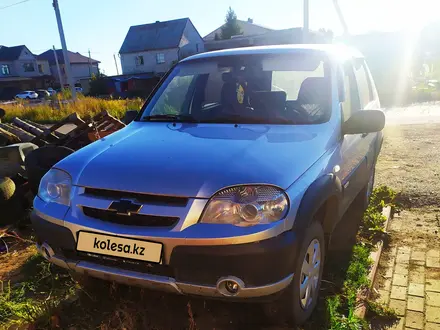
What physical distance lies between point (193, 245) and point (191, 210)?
0.60 feet

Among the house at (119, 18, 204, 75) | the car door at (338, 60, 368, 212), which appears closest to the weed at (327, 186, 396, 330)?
the car door at (338, 60, 368, 212)

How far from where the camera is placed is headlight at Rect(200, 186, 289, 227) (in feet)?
6.93

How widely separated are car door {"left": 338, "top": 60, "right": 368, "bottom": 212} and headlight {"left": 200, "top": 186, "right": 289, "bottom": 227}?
98cm

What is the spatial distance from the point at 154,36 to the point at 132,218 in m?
51.5

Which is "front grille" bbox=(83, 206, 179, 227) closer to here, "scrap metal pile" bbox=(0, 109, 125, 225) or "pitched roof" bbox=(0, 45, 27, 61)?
"scrap metal pile" bbox=(0, 109, 125, 225)

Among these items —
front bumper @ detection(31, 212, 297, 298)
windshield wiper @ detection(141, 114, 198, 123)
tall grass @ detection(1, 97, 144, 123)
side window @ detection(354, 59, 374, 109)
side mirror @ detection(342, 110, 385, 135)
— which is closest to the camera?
front bumper @ detection(31, 212, 297, 298)

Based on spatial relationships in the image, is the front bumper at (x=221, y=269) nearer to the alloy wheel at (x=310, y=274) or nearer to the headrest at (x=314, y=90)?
the alloy wheel at (x=310, y=274)

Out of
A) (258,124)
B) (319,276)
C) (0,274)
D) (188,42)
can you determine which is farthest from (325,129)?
(188,42)

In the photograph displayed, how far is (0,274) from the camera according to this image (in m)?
3.56

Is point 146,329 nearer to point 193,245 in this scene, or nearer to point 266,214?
point 193,245

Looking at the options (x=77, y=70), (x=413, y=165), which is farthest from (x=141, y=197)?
(x=77, y=70)

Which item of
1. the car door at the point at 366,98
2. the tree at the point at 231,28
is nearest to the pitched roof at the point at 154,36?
the tree at the point at 231,28

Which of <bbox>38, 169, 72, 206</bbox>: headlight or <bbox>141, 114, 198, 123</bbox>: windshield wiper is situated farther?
<bbox>141, 114, 198, 123</bbox>: windshield wiper

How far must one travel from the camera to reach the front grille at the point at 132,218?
216cm
